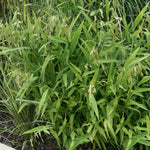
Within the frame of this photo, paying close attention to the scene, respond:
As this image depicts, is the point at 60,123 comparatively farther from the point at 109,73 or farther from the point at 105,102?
the point at 109,73

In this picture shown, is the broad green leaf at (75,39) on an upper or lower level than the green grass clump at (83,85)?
upper

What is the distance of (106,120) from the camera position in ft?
4.09

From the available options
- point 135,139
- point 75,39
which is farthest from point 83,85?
point 135,139

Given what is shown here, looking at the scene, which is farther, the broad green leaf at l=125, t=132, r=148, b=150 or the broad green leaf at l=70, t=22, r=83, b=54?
the broad green leaf at l=70, t=22, r=83, b=54

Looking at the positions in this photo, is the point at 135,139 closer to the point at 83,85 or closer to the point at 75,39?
the point at 83,85

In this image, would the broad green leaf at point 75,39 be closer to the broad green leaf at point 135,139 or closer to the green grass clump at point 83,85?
the green grass clump at point 83,85

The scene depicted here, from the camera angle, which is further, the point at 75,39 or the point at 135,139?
the point at 75,39

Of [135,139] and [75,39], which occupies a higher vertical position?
[75,39]

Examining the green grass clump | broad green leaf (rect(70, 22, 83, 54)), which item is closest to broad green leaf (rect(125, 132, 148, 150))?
the green grass clump

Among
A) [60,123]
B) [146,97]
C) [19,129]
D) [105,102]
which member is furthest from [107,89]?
[19,129]

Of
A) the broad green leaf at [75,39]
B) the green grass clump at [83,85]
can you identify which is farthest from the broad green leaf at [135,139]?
the broad green leaf at [75,39]

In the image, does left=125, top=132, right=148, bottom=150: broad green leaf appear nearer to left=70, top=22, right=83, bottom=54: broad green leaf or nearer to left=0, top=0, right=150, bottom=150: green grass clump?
left=0, top=0, right=150, bottom=150: green grass clump

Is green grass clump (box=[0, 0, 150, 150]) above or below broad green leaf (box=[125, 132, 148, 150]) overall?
above

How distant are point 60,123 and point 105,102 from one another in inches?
12.3
